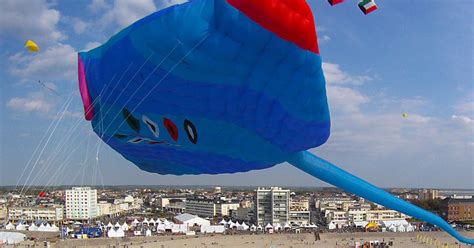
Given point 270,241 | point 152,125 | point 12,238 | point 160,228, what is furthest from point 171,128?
point 160,228

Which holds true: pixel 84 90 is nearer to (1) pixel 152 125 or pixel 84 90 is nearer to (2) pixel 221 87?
(1) pixel 152 125

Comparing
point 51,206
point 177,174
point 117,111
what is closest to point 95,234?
point 177,174

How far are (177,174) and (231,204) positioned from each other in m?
62.5

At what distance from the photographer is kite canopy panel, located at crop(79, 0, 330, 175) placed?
4.28 m

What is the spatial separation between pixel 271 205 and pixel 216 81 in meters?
52.8

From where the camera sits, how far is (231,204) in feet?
232

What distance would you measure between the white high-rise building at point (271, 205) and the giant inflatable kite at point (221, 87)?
163 feet

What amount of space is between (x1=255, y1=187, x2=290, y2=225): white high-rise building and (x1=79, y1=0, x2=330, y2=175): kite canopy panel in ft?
165

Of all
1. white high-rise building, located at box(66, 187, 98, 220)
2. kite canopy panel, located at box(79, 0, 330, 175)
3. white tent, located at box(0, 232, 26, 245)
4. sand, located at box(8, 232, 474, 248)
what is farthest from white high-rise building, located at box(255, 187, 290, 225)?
kite canopy panel, located at box(79, 0, 330, 175)

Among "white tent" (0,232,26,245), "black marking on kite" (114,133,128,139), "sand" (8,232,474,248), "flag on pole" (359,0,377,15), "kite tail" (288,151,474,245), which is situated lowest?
"sand" (8,232,474,248)

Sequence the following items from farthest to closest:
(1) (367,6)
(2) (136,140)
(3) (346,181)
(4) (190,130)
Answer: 1. (2) (136,140)
2. (3) (346,181)
3. (4) (190,130)
4. (1) (367,6)

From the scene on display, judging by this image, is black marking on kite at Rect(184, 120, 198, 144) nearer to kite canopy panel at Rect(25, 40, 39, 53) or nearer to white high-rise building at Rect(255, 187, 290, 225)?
kite canopy panel at Rect(25, 40, 39, 53)

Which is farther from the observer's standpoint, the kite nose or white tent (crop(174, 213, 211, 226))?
white tent (crop(174, 213, 211, 226))

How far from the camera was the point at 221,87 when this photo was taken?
5.10 meters
